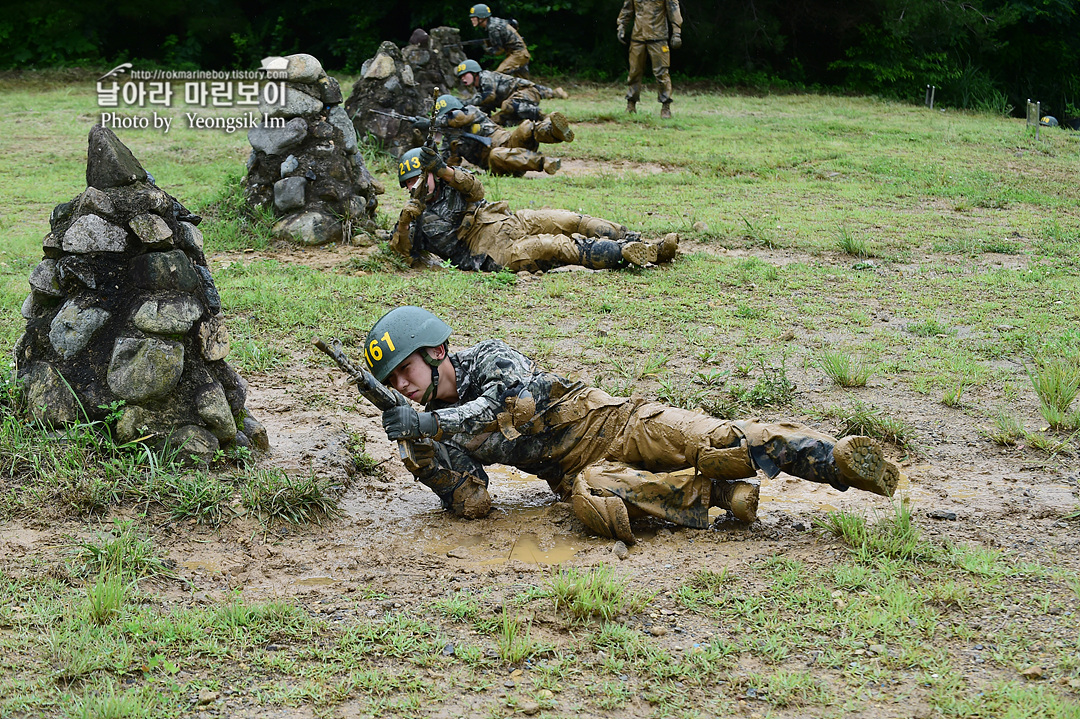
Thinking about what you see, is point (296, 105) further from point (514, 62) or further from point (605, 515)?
point (514, 62)

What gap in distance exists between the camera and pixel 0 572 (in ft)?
12.0

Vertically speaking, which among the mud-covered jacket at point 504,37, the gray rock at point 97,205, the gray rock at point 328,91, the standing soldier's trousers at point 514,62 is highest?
the mud-covered jacket at point 504,37

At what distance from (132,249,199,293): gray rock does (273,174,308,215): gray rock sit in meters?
4.55

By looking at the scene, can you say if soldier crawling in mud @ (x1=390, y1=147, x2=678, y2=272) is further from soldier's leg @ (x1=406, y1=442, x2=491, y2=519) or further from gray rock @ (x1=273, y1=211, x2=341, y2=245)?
soldier's leg @ (x1=406, y1=442, x2=491, y2=519)

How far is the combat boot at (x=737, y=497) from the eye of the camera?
13.6ft

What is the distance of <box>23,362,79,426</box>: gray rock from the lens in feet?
14.5

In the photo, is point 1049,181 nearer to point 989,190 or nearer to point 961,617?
point 989,190

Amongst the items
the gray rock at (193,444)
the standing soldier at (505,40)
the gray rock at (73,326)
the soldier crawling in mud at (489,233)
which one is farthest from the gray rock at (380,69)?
the gray rock at (193,444)

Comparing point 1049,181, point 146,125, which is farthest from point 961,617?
point 146,125

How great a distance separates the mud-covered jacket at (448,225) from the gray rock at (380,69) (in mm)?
4871

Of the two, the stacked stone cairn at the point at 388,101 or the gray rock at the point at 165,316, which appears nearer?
the gray rock at the point at 165,316

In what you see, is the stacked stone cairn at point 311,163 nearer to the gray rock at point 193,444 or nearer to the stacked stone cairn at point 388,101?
the stacked stone cairn at point 388,101

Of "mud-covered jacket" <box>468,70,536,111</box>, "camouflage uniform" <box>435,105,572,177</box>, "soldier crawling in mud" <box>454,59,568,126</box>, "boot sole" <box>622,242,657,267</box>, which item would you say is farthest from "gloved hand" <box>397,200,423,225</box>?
"mud-covered jacket" <box>468,70,536,111</box>

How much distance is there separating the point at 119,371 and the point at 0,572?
Answer: 1.02 m
